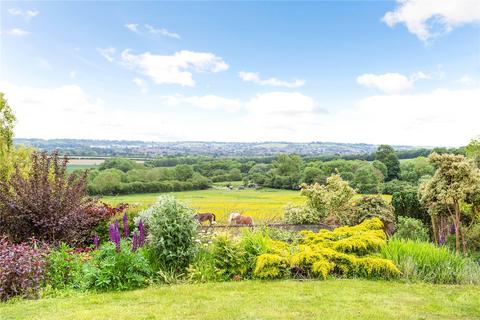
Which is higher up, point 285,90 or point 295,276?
point 285,90

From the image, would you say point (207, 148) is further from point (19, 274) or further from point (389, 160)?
point (19, 274)

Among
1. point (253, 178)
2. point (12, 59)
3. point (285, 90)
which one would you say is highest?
point (285, 90)

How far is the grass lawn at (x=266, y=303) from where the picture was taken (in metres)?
4.65

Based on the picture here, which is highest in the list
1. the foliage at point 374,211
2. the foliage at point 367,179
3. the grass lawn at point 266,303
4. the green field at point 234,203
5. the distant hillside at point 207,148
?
the distant hillside at point 207,148

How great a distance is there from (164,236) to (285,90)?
3504 centimetres

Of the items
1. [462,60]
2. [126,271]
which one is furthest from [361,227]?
[462,60]

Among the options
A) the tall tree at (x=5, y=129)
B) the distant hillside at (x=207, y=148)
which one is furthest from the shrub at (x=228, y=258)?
the distant hillside at (x=207, y=148)

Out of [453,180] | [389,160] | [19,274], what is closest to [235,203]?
[453,180]

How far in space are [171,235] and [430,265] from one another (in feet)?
16.4

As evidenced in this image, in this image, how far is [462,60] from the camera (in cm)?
1598

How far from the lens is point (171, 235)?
6613 millimetres

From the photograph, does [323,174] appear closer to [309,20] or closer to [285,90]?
[285,90]

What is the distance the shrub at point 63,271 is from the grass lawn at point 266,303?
1.86 ft

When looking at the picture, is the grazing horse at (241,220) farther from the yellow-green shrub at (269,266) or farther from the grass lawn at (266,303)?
the grass lawn at (266,303)
